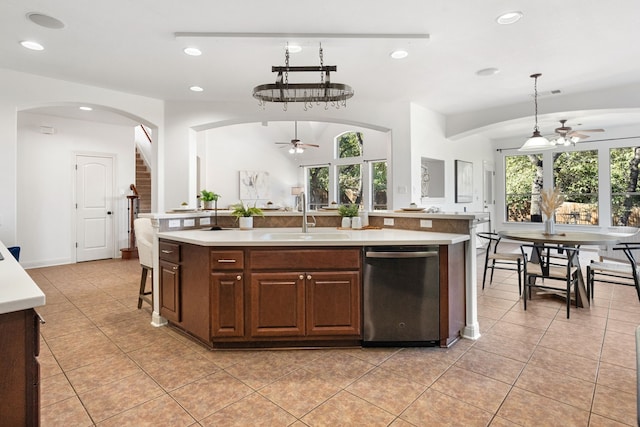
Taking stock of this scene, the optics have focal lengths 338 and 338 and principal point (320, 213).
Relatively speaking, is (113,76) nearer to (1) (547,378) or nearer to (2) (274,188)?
(1) (547,378)

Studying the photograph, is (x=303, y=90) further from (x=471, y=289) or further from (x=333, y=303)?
(x=471, y=289)

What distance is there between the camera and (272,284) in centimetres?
258

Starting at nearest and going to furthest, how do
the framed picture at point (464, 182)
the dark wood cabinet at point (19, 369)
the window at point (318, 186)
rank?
the dark wood cabinet at point (19, 369) < the framed picture at point (464, 182) < the window at point (318, 186)

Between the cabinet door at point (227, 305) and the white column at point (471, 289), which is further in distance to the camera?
the white column at point (471, 289)

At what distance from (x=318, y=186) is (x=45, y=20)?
792 centimetres

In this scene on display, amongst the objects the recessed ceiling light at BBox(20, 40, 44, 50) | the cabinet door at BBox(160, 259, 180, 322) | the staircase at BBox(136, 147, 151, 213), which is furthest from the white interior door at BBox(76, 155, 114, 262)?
the cabinet door at BBox(160, 259, 180, 322)

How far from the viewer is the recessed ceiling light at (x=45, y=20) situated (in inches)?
111

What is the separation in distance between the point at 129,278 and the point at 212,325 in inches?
128

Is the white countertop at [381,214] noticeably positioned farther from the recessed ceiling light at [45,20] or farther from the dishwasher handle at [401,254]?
the recessed ceiling light at [45,20]

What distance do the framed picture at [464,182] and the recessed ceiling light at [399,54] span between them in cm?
406

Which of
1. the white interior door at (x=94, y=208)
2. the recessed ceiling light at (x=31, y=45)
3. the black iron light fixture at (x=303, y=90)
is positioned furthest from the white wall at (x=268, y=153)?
the black iron light fixture at (x=303, y=90)

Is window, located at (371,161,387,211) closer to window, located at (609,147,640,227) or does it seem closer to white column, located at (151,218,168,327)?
window, located at (609,147,640,227)

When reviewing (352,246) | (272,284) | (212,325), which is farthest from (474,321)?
(212,325)

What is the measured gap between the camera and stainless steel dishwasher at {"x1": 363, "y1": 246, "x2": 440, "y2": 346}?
8.51 feet
